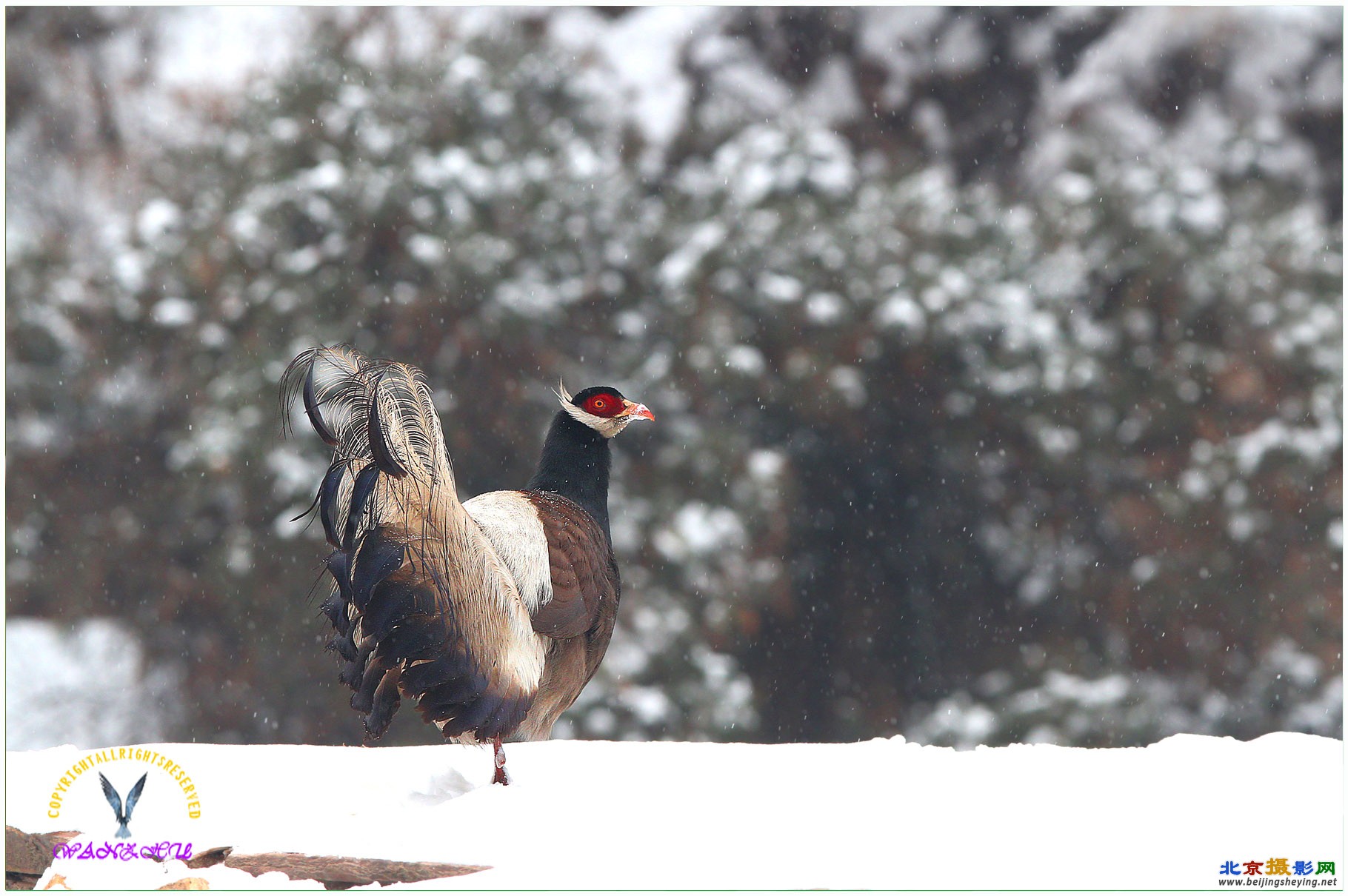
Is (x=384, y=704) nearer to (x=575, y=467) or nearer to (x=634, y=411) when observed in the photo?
(x=575, y=467)

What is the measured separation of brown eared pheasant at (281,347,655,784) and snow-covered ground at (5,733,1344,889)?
260 mm

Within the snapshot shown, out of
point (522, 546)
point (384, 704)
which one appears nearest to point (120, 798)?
point (384, 704)

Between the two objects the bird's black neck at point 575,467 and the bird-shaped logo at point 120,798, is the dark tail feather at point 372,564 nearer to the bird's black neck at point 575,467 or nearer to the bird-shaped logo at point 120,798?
the bird-shaped logo at point 120,798

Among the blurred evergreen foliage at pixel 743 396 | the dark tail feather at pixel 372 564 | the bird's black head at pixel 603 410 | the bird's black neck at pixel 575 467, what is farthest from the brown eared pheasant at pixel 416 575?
the blurred evergreen foliage at pixel 743 396

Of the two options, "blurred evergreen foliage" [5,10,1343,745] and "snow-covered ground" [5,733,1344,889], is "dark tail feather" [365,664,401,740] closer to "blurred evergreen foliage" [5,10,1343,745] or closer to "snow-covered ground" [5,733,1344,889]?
"snow-covered ground" [5,733,1344,889]

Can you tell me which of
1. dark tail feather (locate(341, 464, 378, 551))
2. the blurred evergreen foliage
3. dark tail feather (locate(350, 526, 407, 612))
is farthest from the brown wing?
the blurred evergreen foliage

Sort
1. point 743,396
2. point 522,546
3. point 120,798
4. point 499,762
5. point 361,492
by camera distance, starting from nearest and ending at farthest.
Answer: point 361,492, point 120,798, point 499,762, point 522,546, point 743,396

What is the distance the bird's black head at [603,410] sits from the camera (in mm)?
3764

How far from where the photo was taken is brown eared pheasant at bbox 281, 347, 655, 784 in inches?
112

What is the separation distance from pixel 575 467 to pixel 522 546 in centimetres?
54

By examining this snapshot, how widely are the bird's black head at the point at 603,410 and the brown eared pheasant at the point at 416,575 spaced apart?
1.91 feet

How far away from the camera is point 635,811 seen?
2.91m

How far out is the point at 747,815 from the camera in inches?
114

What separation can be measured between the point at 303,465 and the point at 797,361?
272 centimetres
